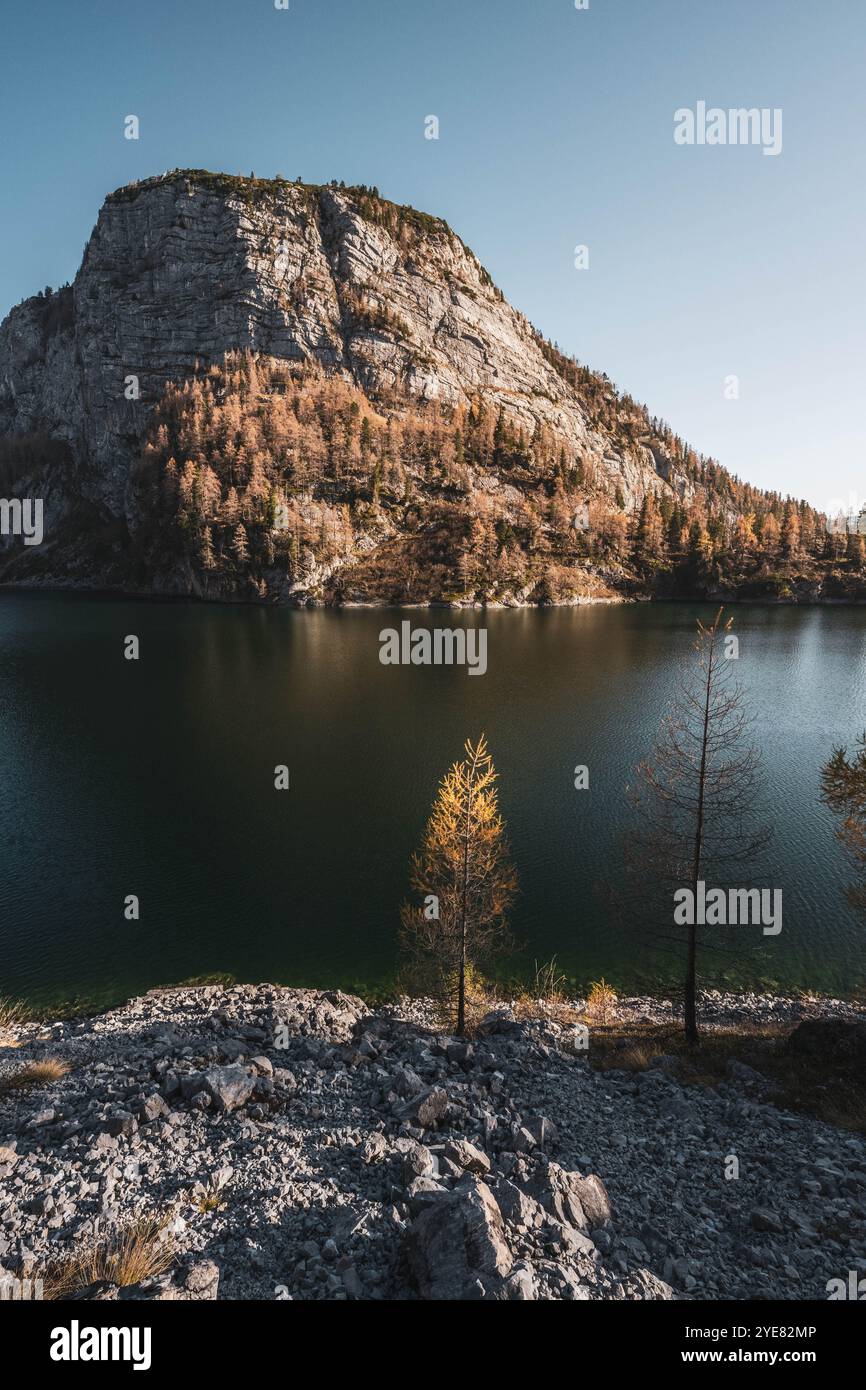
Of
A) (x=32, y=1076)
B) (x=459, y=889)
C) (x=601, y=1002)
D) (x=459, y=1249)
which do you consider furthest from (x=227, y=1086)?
(x=601, y=1002)

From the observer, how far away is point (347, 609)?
145875mm

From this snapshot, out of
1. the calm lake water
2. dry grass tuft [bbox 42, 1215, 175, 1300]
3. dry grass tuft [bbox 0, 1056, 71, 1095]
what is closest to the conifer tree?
the calm lake water

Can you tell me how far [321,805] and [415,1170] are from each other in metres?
29.4

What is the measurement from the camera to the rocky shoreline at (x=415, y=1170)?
891 centimetres

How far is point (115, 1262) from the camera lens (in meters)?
8.50

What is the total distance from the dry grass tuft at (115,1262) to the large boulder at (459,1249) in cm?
399

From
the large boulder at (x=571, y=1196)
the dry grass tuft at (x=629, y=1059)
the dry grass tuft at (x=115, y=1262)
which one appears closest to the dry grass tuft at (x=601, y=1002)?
the dry grass tuft at (x=629, y=1059)

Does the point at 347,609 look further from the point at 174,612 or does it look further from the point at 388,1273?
the point at 388,1273

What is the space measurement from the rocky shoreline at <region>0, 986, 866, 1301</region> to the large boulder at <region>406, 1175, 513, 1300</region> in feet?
0.10

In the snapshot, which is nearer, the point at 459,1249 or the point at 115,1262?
the point at 115,1262

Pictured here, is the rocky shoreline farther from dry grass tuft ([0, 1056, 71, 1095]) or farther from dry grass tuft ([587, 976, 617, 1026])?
dry grass tuft ([587, 976, 617, 1026])

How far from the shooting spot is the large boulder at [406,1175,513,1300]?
813cm

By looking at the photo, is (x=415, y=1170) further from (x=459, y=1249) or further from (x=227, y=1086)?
(x=227, y=1086)

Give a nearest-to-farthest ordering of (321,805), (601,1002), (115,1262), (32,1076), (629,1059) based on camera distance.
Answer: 1. (115,1262)
2. (32,1076)
3. (629,1059)
4. (601,1002)
5. (321,805)
